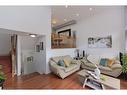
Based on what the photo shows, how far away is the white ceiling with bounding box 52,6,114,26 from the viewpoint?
553 centimetres

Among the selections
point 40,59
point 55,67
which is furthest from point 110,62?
point 40,59

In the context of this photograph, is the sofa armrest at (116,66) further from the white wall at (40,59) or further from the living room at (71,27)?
the white wall at (40,59)

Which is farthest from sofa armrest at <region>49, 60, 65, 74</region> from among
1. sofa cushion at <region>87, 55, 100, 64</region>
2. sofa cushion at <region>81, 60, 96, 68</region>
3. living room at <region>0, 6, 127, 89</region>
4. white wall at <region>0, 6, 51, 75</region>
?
A: sofa cushion at <region>87, 55, 100, 64</region>

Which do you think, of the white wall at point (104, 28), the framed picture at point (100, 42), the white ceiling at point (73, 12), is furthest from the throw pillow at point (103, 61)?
the white ceiling at point (73, 12)

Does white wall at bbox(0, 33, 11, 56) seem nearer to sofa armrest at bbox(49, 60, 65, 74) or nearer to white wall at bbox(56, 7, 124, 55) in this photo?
sofa armrest at bbox(49, 60, 65, 74)

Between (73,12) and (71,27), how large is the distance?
117 centimetres

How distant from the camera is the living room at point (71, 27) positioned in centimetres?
396

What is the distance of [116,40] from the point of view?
566cm

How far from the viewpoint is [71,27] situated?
23.5 ft

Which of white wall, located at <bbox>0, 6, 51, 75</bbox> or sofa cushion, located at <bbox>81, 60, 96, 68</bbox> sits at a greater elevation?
white wall, located at <bbox>0, 6, 51, 75</bbox>

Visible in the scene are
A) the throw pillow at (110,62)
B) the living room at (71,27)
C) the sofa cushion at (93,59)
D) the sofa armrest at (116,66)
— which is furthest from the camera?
the sofa cushion at (93,59)

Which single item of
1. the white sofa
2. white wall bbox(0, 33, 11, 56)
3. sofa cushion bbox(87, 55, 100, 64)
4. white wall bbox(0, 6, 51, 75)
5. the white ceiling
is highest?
the white ceiling

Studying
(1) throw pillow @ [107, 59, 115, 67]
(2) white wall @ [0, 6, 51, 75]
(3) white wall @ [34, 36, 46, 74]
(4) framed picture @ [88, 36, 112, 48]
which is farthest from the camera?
(4) framed picture @ [88, 36, 112, 48]
